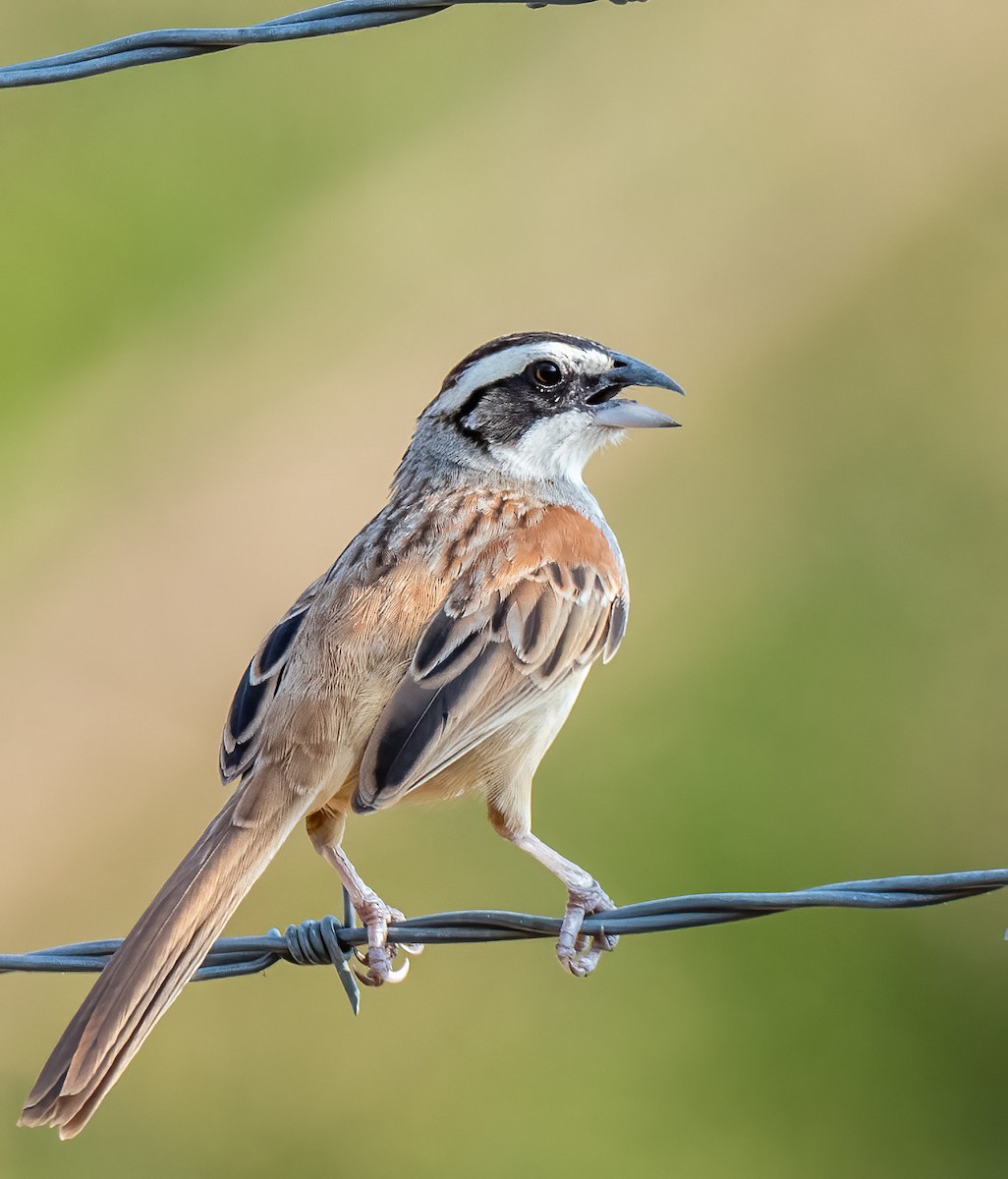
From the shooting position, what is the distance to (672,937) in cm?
1106

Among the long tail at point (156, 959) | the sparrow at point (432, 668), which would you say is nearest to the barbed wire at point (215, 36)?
the sparrow at point (432, 668)

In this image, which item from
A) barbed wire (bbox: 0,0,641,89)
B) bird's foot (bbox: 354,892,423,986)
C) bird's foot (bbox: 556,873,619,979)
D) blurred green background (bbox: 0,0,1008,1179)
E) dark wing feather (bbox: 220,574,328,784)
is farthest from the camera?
blurred green background (bbox: 0,0,1008,1179)

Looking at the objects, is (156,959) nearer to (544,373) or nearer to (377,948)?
(377,948)

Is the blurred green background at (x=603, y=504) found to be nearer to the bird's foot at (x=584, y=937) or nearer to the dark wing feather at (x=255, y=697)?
the dark wing feather at (x=255, y=697)

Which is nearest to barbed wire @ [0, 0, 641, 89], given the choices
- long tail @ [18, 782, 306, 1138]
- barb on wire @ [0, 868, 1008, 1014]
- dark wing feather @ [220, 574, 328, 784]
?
dark wing feather @ [220, 574, 328, 784]

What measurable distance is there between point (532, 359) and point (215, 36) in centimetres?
191

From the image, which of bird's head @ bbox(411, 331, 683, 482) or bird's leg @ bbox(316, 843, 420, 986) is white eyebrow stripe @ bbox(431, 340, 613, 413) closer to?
bird's head @ bbox(411, 331, 683, 482)

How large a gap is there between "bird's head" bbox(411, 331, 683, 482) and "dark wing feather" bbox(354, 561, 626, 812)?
525 mm

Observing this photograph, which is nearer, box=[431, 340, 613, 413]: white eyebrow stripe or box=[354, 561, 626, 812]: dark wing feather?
box=[354, 561, 626, 812]: dark wing feather

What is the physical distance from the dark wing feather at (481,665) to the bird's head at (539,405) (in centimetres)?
53

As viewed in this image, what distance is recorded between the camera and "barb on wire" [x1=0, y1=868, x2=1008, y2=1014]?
407 centimetres

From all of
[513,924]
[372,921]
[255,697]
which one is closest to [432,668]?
[255,697]

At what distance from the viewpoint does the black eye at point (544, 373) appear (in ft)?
20.5

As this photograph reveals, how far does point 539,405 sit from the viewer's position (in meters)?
6.30
